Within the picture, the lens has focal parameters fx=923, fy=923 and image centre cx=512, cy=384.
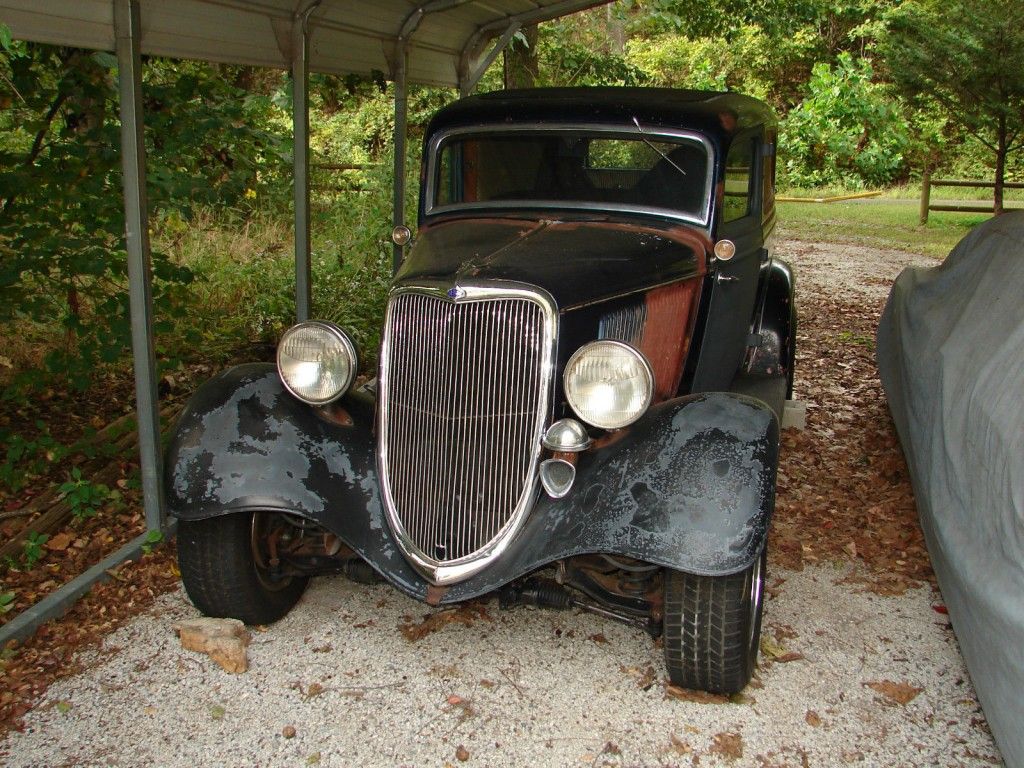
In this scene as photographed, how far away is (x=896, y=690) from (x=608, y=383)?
146 centimetres

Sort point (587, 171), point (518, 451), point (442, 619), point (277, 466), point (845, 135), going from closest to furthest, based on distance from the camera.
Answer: point (518, 451) → point (277, 466) → point (442, 619) → point (587, 171) → point (845, 135)

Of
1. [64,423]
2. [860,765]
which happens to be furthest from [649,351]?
[64,423]

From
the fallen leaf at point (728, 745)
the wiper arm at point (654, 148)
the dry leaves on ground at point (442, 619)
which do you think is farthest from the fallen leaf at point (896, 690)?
the wiper arm at point (654, 148)

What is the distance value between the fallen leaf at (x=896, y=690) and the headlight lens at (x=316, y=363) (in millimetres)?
2083

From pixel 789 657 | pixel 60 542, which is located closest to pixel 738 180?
pixel 789 657

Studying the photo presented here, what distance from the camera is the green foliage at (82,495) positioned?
414 centimetres

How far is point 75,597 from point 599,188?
8.64 feet

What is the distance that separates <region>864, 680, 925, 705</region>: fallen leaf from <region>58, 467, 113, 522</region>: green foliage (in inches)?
131

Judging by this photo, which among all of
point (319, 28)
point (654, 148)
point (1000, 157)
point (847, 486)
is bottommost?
point (847, 486)

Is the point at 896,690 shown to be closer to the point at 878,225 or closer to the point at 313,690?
the point at 313,690

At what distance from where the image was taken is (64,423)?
5.20m

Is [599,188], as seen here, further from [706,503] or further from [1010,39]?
[1010,39]

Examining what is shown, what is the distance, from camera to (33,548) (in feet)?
12.6

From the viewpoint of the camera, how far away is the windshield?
3791 mm
